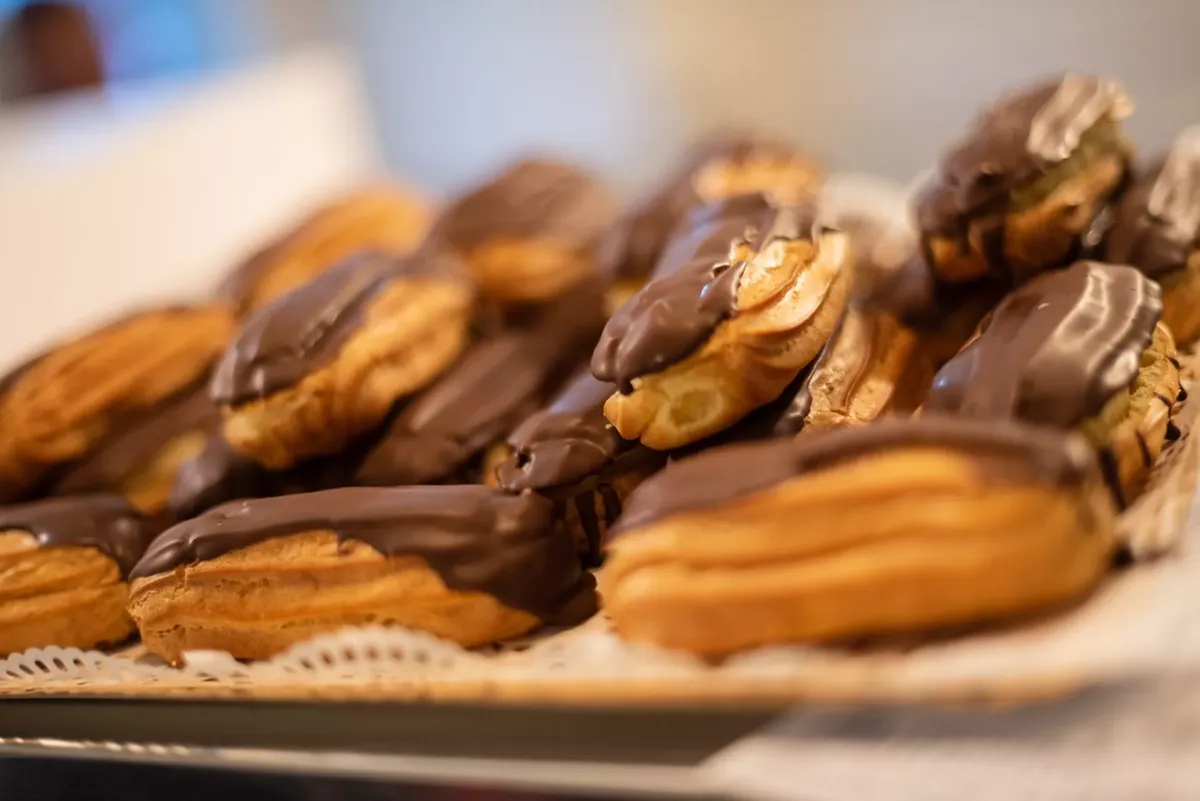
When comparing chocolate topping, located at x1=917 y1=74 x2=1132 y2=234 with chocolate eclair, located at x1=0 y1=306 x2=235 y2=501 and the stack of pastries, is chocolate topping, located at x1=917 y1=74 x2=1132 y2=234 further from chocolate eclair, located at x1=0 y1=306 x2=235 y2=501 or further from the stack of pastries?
chocolate eclair, located at x1=0 y1=306 x2=235 y2=501

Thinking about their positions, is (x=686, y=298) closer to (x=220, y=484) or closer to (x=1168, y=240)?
(x=1168, y=240)

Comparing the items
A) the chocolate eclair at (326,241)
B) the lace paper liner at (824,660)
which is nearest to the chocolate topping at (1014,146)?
the lace paper liner at (824,660)

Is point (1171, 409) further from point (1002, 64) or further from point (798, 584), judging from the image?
point (1002, 64)

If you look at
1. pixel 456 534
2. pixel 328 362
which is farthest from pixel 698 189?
pixel 456 534

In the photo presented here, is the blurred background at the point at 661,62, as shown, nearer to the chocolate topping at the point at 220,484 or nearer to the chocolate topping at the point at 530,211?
the chocolate topping at the point at 530,211

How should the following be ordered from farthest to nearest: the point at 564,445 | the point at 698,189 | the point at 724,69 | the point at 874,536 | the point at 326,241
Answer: the point at 724,69 → the point at 326,241 → the point at 698,189 → the point at 564,445 → the point at 874,536

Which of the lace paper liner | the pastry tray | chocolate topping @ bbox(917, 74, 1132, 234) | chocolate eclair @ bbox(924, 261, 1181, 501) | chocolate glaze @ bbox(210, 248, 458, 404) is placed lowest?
the pastry tray

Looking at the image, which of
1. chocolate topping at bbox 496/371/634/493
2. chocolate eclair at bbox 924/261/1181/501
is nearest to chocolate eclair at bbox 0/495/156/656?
chocolate topping at bbox 496/371/634/493
